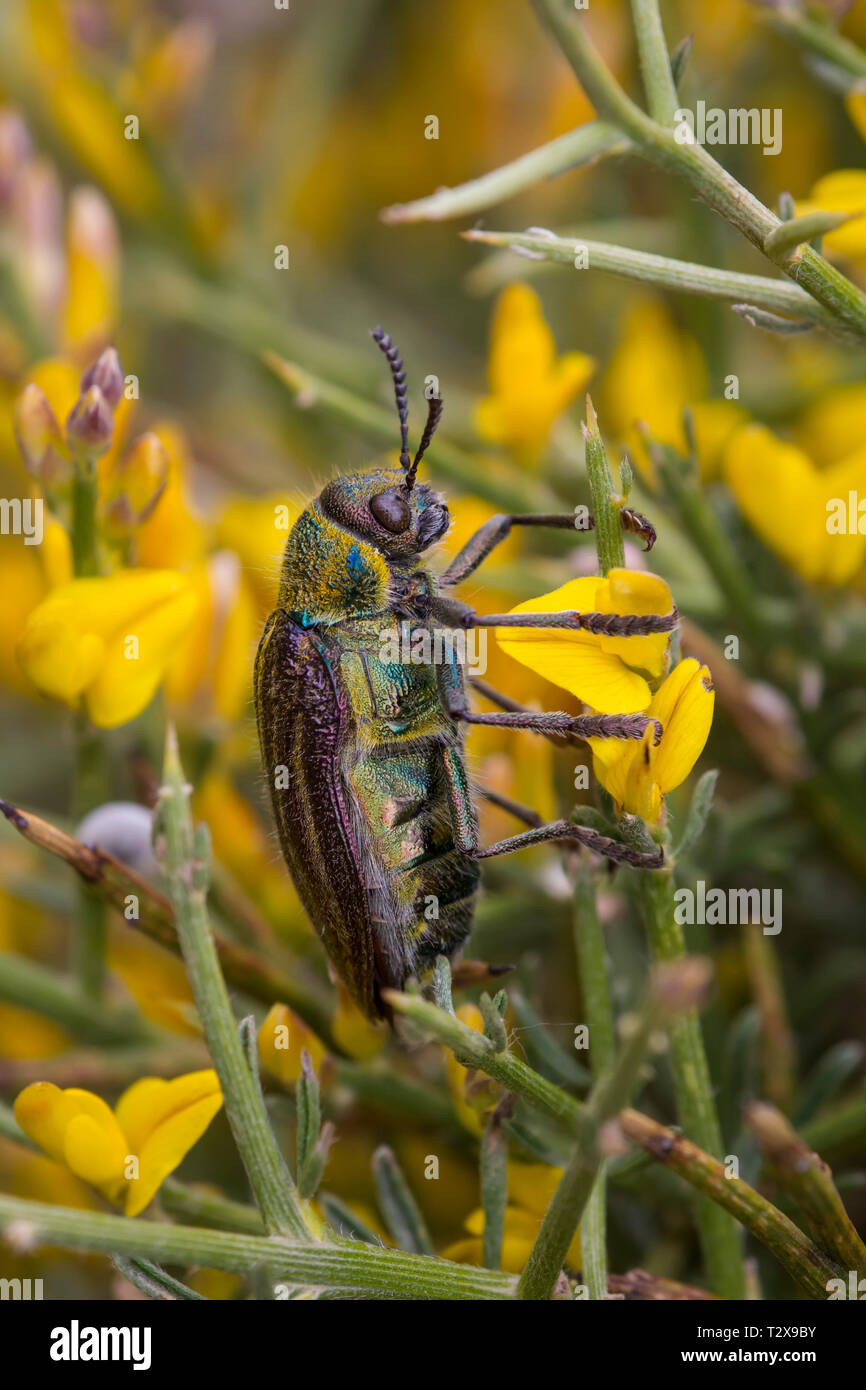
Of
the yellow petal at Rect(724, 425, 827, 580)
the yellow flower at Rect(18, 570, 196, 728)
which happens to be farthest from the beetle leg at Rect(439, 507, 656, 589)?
the yellow flower at Rect(18, 570, 196, 728)

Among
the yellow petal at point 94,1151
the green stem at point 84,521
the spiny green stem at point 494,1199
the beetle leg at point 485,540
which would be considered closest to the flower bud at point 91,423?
the green stem at point 84,521

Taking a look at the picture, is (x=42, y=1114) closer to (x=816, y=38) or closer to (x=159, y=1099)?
(x=159, y=1099)

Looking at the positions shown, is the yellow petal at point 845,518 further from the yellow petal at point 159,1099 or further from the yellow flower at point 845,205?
the yellow petal at point 159,1099

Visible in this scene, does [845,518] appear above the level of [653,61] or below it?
below

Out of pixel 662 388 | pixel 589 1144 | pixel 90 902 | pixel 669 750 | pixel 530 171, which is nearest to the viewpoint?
pixel 589 1144

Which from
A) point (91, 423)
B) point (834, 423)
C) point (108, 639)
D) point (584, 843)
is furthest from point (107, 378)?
point (834, 423)
